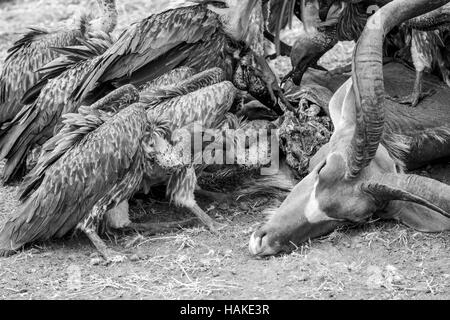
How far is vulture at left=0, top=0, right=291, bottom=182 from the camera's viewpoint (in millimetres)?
6613

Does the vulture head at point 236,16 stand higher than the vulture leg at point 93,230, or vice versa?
the vulture head at point 236,16

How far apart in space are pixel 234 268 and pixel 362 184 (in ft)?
2.96

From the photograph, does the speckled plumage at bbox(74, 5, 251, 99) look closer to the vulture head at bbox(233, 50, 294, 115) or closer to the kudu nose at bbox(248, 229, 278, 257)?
the vulture head at bbox(233, 50, 294, 115)

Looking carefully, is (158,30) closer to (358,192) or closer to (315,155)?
(315,155)

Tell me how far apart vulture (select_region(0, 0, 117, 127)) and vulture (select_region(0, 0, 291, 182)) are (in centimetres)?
59

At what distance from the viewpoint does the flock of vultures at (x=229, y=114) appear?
17.5 ft

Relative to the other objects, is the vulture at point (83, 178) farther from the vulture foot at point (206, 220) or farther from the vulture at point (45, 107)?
the vulture at point (45, 107)

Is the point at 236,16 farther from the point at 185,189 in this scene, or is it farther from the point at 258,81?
the point at 185,189

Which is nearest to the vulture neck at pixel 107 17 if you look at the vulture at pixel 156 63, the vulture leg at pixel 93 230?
the vulture at pixel 156 63

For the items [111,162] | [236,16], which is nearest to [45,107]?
[111,162]

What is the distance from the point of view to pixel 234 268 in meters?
5.25

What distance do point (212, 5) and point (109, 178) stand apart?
70.9 inches

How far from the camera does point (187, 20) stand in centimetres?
673

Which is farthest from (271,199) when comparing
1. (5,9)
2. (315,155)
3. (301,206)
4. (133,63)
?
(5,9)
